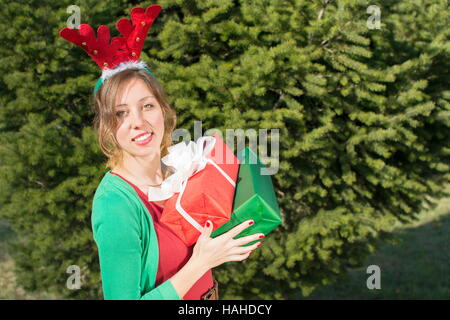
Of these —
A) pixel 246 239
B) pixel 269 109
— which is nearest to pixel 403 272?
pixel 269 109

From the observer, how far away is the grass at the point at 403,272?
641 cm

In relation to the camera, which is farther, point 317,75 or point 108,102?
point 317,75

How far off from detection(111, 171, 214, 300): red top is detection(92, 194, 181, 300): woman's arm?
4.1 inches

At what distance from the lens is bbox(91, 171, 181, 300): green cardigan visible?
146 centimetres

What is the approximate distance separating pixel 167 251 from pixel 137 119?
1.53 ft

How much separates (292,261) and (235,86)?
1.58 meters

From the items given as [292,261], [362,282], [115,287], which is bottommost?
[362,282]

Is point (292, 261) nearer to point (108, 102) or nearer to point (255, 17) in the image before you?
point (255, 17)

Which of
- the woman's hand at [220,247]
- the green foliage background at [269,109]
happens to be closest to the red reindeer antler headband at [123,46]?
the woman's hand at [220,247]

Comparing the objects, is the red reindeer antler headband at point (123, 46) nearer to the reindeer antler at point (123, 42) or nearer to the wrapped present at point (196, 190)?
the reindeer antler at point (123, 42)

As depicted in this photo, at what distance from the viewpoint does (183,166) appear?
1.74m

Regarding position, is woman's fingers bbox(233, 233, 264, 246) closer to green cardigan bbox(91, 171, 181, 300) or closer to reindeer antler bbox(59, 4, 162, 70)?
green cardigan bbox(91, 171, 181, 300)

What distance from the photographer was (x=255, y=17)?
3.93m
